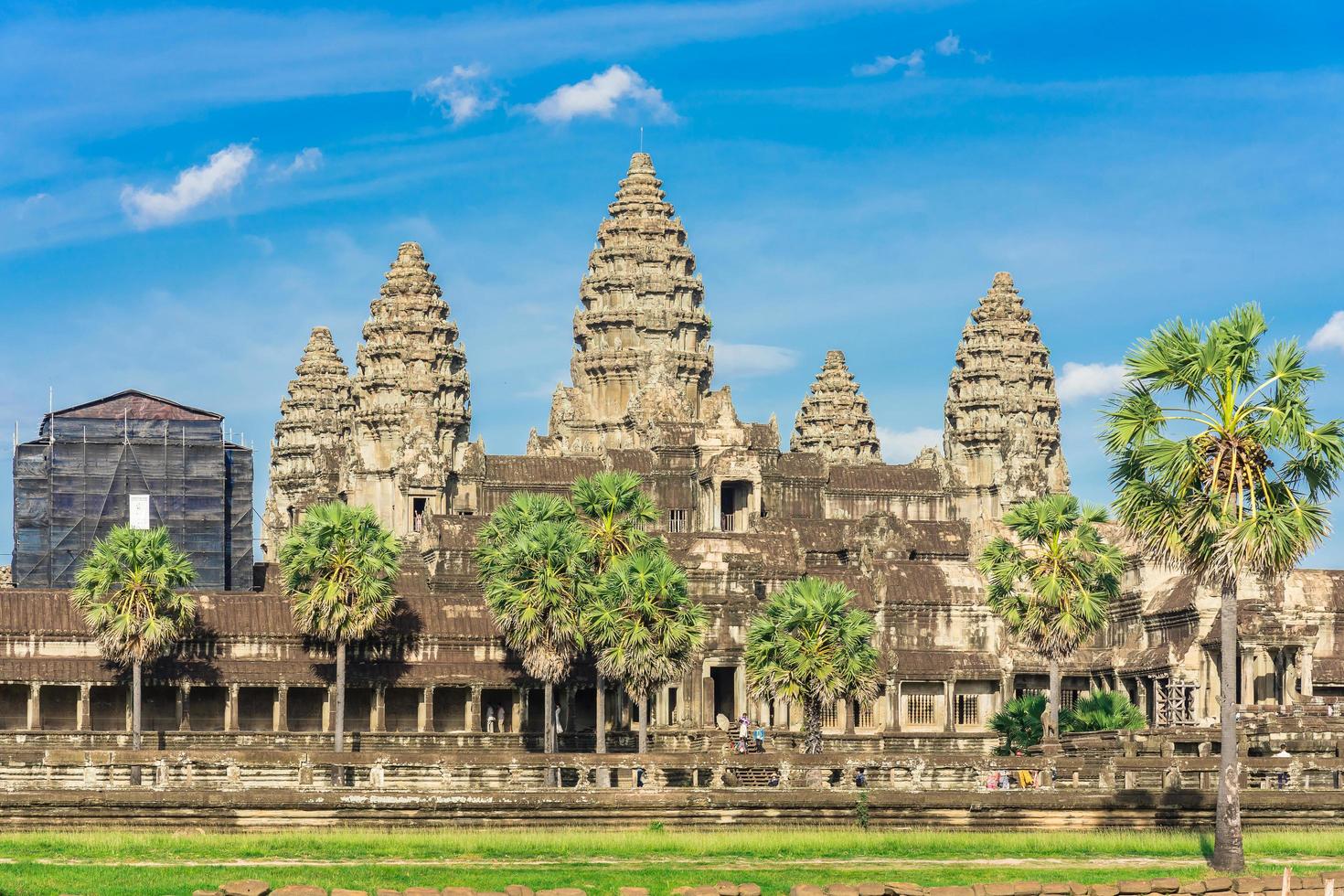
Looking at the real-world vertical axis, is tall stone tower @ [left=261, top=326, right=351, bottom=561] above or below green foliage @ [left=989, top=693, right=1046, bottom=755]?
above

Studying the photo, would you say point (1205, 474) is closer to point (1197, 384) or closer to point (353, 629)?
point (1197, 384)

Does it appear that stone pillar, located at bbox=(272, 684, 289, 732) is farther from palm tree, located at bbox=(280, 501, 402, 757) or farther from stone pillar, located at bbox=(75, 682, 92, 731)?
stone pillar, located at bbox=(75, 682, 92, 731)

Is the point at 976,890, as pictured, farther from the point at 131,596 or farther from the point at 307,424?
the point at 307,424

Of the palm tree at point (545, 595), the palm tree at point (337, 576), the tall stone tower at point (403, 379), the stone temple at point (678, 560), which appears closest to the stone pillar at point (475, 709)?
the stone temple at point (678, 560)

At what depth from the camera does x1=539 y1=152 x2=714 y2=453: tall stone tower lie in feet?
482

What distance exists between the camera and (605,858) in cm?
4994

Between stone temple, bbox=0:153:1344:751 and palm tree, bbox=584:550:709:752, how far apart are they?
14.2 ft

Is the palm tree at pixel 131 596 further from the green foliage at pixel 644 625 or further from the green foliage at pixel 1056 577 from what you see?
the green foliage at pixel 1056 577

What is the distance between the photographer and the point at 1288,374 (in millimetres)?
49438

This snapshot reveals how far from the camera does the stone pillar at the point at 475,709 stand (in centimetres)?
9762

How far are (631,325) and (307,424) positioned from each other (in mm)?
42656

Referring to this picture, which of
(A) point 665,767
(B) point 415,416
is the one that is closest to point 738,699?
(A) point 665,767

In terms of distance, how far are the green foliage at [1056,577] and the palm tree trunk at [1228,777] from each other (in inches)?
1305

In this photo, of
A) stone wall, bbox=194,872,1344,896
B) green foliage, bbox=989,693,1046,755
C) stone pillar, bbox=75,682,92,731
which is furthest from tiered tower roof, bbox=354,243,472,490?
stone wall, bbox=194,872,1344,896
